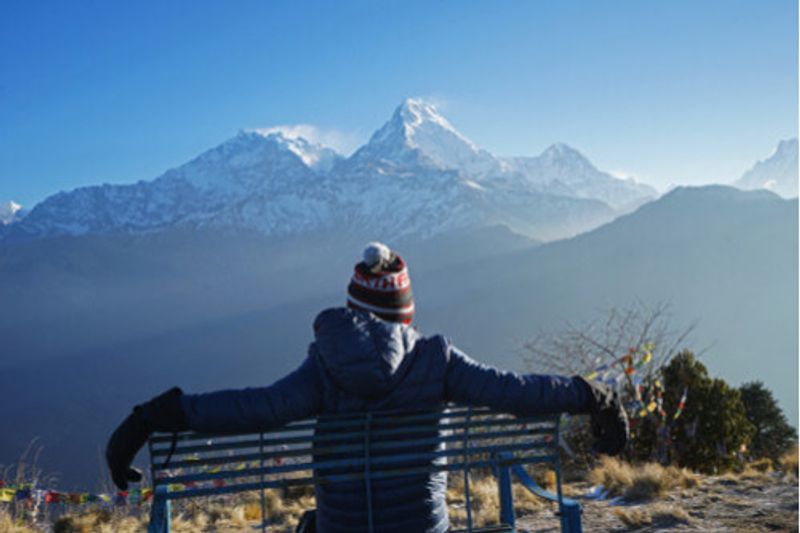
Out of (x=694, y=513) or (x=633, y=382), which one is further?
(x=633, y=382)

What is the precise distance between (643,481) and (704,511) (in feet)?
2.65

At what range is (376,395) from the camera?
2336 millimetres

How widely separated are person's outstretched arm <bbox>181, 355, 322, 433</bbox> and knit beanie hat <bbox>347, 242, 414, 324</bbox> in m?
0.32

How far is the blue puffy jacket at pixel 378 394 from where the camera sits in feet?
7.32

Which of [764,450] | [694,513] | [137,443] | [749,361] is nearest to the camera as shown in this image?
[137,443]

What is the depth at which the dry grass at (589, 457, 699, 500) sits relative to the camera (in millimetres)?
6168

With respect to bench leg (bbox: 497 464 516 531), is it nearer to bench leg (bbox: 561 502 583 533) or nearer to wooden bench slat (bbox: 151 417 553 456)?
bench leg (bbox: 561 502 583 533)

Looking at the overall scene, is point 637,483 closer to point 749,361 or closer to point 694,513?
point 694,513

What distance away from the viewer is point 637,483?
6328 mm

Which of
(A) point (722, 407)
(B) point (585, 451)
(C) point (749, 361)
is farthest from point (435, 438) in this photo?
(C) point (749, 361)

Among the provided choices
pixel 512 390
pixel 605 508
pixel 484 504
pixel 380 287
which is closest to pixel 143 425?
pixel 380 287

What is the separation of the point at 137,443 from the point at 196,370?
20734cm

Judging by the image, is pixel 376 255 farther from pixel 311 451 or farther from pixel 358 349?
pixel 311 451

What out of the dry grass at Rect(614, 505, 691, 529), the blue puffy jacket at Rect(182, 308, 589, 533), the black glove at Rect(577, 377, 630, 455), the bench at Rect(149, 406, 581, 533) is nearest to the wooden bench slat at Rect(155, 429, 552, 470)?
the bench at Rect(149, 406, 581, 533)
